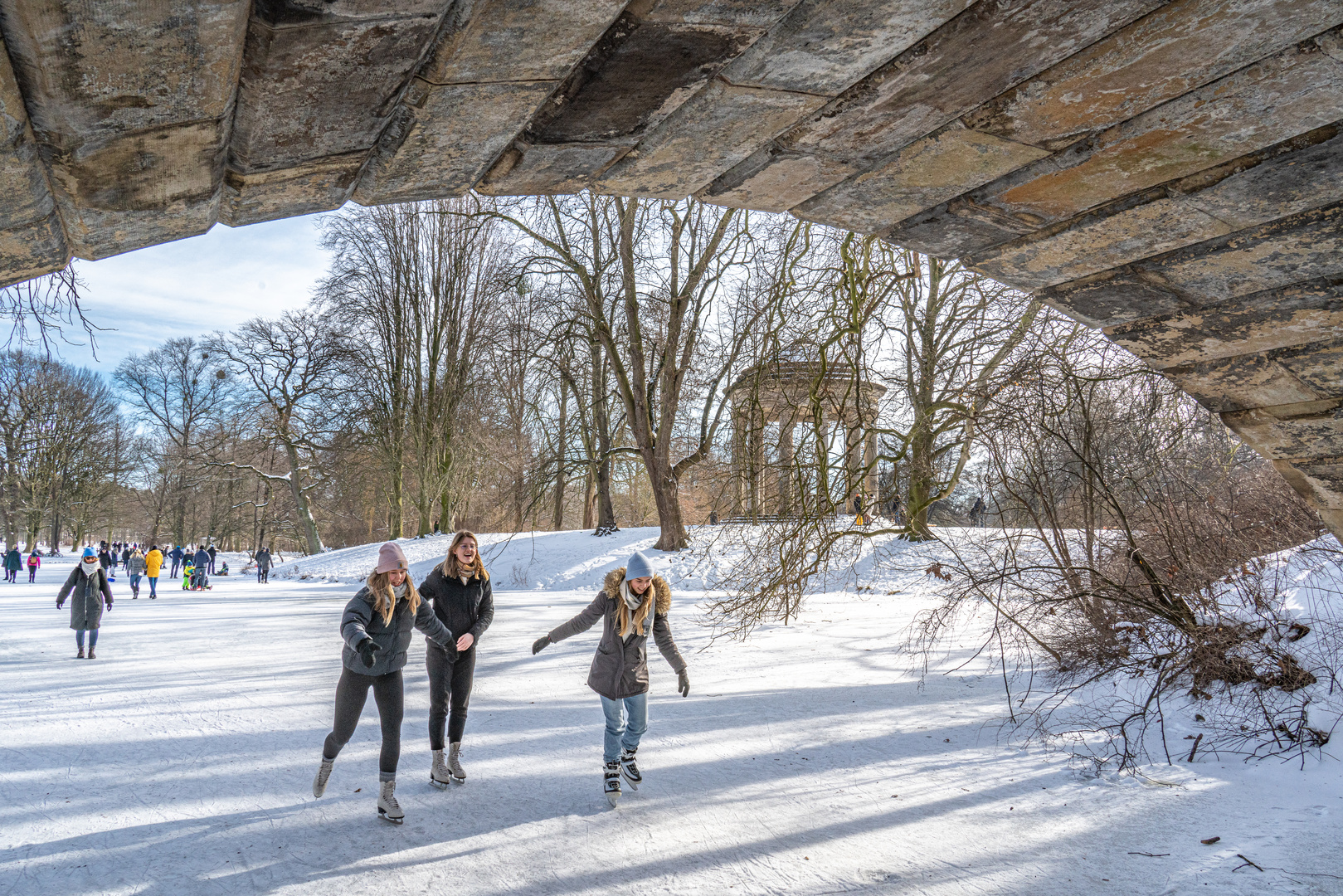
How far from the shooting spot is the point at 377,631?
4.66 metres

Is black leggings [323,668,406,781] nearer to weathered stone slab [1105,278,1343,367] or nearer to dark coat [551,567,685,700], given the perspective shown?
dark coat [551,567,685,700]

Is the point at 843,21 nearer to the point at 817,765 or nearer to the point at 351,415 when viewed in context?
the point at 817,765

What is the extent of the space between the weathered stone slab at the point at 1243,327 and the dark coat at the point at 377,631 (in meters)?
4.04

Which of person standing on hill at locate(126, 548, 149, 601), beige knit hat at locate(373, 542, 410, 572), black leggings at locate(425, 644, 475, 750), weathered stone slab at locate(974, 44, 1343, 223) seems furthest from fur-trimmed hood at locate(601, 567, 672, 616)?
person standing on hill at locate(126, 548, 149, 601)

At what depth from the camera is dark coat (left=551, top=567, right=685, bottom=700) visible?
16.5 ft

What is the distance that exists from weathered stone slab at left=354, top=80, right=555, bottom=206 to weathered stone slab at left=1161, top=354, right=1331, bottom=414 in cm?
299

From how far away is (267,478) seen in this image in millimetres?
30422

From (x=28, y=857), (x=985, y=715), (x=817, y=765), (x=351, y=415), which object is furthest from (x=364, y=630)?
(x=351, y=415)

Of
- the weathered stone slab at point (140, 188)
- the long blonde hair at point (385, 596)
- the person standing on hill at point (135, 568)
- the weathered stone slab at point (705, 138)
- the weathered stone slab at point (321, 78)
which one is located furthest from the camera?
the person standing on hill at point (135, 568)

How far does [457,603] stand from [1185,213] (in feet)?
14.9

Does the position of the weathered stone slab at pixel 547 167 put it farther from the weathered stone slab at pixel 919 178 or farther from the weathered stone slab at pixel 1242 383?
the weathered stone slab at pixel 1242 383

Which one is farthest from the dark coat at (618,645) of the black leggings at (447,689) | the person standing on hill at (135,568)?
the person standing on hill at (135,568)

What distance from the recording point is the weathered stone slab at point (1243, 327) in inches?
111

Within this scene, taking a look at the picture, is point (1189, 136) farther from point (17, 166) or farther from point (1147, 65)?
point (17, 166)
